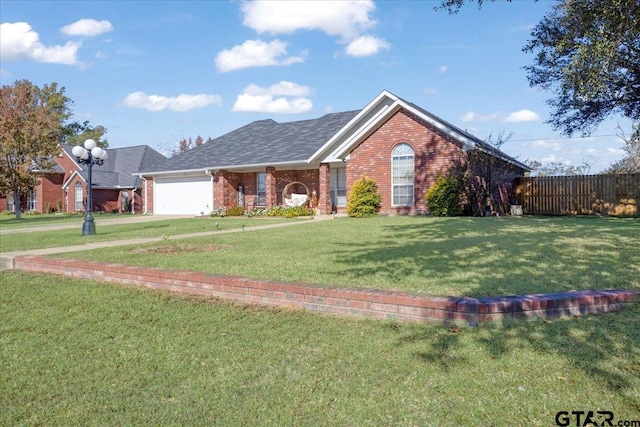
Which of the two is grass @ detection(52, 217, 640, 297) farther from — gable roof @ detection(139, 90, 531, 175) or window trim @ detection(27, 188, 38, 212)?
window trim @ detection(27, 188, 38, 212)

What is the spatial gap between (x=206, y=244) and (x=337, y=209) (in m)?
12.9

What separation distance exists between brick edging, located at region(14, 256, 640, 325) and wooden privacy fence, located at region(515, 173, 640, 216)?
17280 millimetres

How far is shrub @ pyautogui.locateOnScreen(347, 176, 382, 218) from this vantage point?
19469 mm

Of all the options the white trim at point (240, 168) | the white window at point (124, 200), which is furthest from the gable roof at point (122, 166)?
the white trim at point (240, 168)

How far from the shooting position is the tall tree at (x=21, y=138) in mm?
28812

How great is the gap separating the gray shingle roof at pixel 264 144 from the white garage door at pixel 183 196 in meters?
1.07

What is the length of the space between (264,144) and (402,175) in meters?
10.1

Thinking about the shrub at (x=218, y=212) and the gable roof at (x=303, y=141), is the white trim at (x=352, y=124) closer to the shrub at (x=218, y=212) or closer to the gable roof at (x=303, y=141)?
the gable roof at (x=303, y=141)

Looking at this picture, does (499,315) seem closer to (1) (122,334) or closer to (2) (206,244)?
(1) (122,334)

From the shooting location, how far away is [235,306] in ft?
18.6

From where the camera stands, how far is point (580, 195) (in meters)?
20.3

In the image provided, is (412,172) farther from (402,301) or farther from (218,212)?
(402,301)

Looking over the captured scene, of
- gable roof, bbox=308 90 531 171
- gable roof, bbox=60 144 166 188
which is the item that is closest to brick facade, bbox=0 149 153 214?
gable roof, bbox=60 144 166 188

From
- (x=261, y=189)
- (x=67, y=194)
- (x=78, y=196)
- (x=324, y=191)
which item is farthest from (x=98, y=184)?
(x=324, y=191)
